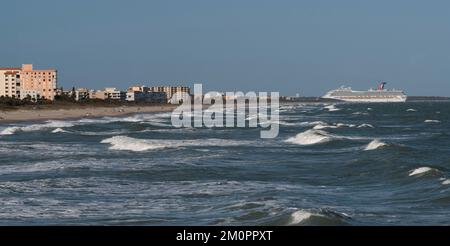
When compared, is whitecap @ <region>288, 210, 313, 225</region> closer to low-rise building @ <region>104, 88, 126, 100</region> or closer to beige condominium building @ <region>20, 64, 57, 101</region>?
beige condominium building @ <region>20, 64, 57, 101</region>

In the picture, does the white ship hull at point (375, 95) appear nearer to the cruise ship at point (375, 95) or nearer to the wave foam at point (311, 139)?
the cruise ship at point (375, 95)

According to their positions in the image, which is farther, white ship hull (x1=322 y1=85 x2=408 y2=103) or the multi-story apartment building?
white ship hull (x1=322 y1=85 x2=408 y2=103)

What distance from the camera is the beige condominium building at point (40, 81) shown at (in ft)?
495

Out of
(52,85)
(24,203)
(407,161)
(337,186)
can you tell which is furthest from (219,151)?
(52,85)

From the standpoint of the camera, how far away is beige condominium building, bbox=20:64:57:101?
151m

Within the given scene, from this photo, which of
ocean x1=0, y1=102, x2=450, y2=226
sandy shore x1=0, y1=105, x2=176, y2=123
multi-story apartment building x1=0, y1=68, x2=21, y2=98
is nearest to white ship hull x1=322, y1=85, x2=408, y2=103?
multi-story apartment building x1=0, y1=68, x2=21, y2=98

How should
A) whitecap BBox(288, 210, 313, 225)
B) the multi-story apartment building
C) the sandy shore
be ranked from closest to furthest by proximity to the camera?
whitecap BBox(288, 210, 313, 225), the sandy shore, the multi-story apartment building

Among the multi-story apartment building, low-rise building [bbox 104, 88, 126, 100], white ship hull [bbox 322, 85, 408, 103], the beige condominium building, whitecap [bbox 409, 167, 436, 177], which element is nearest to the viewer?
whitecap [bbox 409, 167, 436, 177]

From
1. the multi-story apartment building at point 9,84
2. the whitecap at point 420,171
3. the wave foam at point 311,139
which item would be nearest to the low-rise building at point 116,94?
the multi-story apartment building at point 9,84

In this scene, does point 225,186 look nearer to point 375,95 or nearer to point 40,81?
point 40,81

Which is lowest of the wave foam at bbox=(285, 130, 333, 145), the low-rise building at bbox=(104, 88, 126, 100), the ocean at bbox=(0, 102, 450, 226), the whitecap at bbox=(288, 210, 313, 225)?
the low-rise building at bbox=(104, 88, 126, 100)

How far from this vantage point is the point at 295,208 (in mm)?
12828

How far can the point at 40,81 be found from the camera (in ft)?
513
